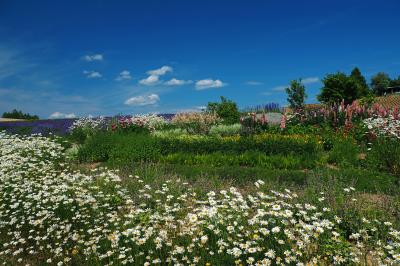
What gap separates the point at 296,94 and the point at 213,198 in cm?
1779

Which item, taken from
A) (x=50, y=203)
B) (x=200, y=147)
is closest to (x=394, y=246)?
(x=50, y=203)

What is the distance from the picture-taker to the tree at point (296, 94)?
2244 centimetres

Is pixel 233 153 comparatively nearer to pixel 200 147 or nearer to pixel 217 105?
pixel 200 147

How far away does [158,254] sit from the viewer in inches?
181

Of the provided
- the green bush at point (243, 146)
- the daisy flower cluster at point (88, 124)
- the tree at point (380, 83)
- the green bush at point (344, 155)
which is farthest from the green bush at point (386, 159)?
the tree at point (380, 83)

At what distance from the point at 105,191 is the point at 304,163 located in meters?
6.02

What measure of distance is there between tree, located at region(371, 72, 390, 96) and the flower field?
51.5m

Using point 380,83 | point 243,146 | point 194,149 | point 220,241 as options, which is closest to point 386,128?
point 243,146

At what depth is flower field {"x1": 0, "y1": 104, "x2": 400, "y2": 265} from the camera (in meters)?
4.48

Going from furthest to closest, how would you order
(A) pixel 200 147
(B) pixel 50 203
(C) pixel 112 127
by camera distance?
(C) pixel 112 127 → (A) pixel 200 147 → (B) pixel 50 203

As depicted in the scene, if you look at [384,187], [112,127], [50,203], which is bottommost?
[384,187]

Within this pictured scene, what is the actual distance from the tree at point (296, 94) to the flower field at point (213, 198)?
370 centimetres

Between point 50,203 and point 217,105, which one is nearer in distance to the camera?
point 50,203

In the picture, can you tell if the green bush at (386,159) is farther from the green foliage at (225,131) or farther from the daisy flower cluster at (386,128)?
the green foliage at (225,131)
